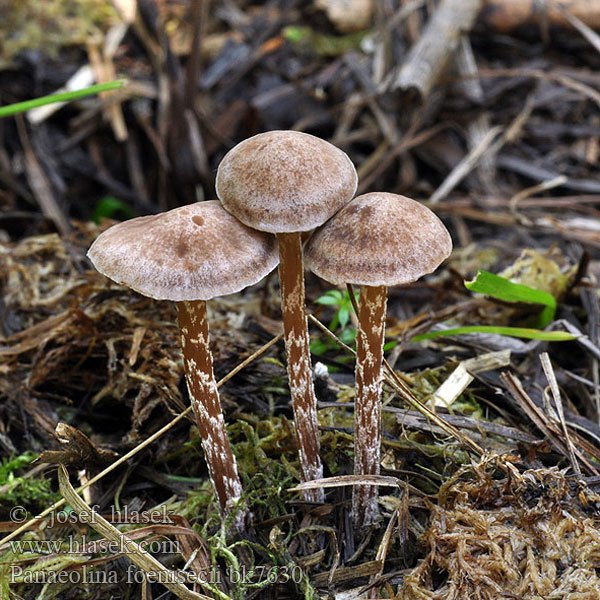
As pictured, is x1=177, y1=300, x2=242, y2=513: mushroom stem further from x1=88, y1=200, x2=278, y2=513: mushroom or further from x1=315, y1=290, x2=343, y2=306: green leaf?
x1=315, y1=290, x2=343, y2=306: green leaf

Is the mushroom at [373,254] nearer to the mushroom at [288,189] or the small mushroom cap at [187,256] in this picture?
the mushroom at [288,189]

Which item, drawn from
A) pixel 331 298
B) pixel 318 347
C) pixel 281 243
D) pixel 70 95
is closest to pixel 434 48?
pixel 331 298

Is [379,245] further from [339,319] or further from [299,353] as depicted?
[339,319]

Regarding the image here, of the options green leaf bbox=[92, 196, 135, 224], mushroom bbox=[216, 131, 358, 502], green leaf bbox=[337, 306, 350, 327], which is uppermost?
mushroom bbox=[216, 131, 358, 502]

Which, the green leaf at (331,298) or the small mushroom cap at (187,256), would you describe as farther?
the green leaf at (331,298)

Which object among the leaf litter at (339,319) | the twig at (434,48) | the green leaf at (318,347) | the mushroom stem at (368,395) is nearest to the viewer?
the mushroom stem at (368,395)

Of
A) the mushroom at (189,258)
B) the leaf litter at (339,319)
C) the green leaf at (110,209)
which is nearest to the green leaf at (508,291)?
the leaf litter at (339,319)

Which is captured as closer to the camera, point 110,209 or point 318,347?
point 318,347

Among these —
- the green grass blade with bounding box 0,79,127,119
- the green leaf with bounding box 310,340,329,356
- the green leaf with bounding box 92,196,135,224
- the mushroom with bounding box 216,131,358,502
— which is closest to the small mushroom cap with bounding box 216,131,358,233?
the mushroom with bounding box 216,131,358,502

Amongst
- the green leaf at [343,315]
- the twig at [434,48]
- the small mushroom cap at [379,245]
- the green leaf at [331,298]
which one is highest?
the small mushroom cap at [379,245]
